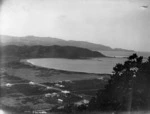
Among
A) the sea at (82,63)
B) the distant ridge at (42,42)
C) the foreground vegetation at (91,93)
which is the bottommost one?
the foreground vegetation at (91,93)

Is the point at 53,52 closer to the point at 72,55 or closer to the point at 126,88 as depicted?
the point at 72,55

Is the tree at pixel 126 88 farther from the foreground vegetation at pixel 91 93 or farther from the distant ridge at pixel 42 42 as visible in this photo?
the distant ridge at pixel 42 42

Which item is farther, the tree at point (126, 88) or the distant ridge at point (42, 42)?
the tree at point (126, 88)

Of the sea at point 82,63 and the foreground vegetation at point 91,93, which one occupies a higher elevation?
the sea at point 82,63

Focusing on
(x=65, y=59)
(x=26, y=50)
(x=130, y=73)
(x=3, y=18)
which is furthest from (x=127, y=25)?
(x=3, y=18)

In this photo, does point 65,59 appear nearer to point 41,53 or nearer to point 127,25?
point 41,53

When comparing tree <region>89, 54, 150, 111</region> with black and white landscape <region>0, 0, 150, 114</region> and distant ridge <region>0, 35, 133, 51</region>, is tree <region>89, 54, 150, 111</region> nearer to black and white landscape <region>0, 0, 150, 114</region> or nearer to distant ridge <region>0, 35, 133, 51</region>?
black and white landscape <region>0, 0, 150, 114</region>

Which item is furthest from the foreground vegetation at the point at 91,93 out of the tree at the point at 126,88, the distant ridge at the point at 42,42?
the distant ridge at the point at 42,42
